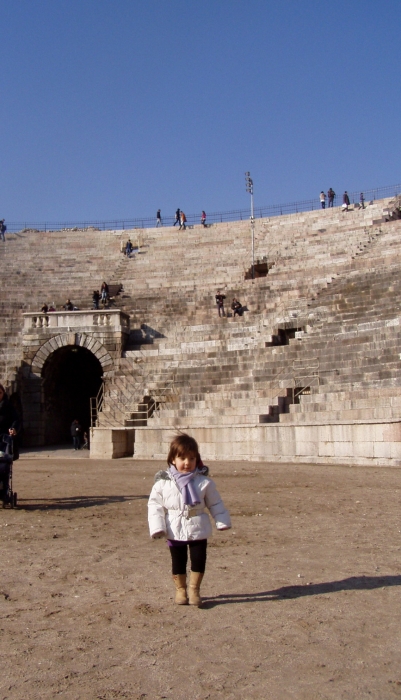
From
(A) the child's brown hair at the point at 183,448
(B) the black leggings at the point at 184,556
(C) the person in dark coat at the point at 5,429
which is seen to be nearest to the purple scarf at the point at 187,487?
(A) the child's brown hair at the point at 183,448

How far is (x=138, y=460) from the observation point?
16578 mm

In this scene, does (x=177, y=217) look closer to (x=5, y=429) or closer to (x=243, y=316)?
(x=243, y=316)

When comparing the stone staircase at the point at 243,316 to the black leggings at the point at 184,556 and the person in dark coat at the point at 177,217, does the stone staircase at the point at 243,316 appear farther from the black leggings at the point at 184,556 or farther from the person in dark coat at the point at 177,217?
the black leggings at the point at 184,556

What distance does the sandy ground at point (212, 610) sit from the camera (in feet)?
10.2

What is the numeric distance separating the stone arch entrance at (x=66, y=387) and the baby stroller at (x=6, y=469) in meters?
14.9

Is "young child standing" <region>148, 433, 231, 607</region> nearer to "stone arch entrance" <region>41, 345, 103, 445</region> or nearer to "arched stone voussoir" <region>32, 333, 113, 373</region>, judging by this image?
"arched stone voussoir" <region>32, 333, 113, 373</region>

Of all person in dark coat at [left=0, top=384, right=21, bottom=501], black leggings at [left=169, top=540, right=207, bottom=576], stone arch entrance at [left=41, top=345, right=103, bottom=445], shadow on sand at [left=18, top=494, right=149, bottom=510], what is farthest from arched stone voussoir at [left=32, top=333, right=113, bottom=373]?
black leggings at [left=169, top=540, right=207, bottom=576]

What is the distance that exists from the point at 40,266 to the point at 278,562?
93.1 ft

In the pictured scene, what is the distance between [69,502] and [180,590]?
495 cm

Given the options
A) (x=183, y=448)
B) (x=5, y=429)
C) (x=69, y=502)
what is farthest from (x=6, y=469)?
(x=183, y=448)

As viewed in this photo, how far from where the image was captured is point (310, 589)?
14.7ft

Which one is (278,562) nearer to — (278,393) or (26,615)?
(26,615)

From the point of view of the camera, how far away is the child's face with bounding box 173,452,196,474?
4340 millimetres

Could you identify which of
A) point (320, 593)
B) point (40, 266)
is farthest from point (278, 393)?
point (40, 266)
